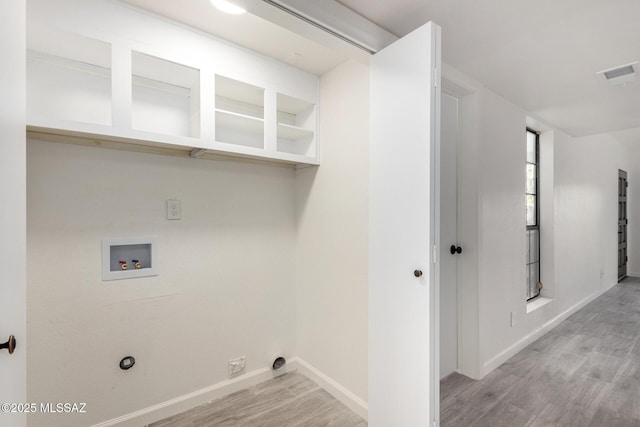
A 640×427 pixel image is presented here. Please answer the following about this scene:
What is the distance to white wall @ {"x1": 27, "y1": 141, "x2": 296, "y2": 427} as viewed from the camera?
→ 157 centimetres

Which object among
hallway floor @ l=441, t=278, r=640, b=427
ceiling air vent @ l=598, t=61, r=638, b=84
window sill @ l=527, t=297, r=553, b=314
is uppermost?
ceiling air vent @ l=598, t=61, r=638, b=84

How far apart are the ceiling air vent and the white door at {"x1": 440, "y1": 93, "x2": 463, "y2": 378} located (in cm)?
101

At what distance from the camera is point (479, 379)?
2320mm

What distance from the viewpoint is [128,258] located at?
1786 millimetres

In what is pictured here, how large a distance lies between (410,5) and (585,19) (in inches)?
37.1

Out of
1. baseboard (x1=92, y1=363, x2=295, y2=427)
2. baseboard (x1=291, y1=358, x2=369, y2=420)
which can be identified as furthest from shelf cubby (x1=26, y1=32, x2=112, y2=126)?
baseboard (x1=291, y1=358, x2=369, y2=420)

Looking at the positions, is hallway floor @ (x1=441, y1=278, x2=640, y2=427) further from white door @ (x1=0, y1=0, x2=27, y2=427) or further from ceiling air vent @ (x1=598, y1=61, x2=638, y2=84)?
ceiling air vent @ (x1=598, y1=61, x2=638, y2=84)

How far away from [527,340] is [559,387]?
71 cm

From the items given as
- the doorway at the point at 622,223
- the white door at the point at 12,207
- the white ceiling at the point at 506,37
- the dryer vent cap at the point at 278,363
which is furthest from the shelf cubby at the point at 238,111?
the doorway at the point at 622,223

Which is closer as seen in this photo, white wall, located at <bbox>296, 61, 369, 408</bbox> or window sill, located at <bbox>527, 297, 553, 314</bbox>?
white wall, located at <bbox>296, 61, 369, 408</bbox>

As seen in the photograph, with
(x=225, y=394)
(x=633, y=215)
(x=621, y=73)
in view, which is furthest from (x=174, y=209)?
(x=633, y=215)

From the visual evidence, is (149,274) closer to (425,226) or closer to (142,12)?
(142,12)

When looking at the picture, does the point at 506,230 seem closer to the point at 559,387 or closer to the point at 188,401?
the point at 559,387

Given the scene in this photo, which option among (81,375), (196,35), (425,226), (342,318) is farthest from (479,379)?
(196,35)
